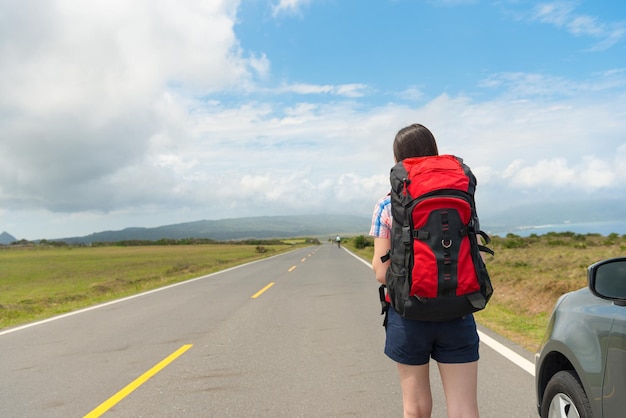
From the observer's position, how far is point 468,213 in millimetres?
2291

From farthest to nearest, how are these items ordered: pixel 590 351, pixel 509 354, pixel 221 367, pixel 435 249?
pixel 509 354 < pixel 221 367 < pixel 590 351 < pixel 435 249

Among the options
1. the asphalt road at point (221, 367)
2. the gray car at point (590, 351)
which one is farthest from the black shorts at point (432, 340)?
the asphalt road at point (221, 367)

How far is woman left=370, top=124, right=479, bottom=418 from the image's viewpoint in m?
2.40

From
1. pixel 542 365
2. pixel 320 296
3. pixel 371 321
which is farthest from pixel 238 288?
pixel 542 365

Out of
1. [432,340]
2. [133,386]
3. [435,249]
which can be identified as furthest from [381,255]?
[133,386]

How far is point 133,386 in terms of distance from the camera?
5.37 meters

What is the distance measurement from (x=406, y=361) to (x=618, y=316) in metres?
1.07

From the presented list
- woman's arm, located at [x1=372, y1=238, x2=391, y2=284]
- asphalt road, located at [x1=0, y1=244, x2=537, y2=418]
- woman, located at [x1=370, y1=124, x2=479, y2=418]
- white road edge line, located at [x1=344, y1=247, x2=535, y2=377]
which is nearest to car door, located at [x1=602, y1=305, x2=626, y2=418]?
woman, located at [x1=370, y1=124, x2=479, y2=418]

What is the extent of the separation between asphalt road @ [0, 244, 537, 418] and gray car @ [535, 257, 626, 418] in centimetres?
148

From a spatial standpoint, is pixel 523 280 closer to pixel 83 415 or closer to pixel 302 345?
pixel 302 345

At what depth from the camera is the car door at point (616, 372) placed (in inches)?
89.4

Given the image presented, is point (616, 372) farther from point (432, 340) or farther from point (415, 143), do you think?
point (415, 143)

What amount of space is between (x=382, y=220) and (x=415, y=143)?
1.53 ft

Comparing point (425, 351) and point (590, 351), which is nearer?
point (425, 351)
